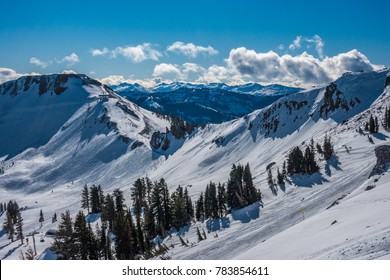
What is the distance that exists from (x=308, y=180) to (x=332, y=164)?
28.8 feet

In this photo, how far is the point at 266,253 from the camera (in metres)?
31.5

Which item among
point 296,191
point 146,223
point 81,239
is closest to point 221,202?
point 296,191

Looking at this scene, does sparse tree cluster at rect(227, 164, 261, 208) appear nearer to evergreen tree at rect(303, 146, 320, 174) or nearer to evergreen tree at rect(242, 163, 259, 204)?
evergreen tree at rect(242, 163, 259, 204)

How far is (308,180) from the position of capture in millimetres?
75750

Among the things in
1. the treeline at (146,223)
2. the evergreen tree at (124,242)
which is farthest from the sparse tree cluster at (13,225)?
the evergreen tree at (124,242)

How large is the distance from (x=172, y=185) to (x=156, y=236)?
74.2 metres

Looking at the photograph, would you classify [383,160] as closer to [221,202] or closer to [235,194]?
[235,194]

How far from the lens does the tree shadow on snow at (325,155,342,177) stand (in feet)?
252

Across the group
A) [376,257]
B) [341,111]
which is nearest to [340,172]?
[376,257]

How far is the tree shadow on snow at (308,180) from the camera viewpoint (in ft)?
238

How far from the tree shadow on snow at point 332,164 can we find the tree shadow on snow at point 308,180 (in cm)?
201

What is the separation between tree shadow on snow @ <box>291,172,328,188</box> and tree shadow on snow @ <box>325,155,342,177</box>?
2.01 meters
